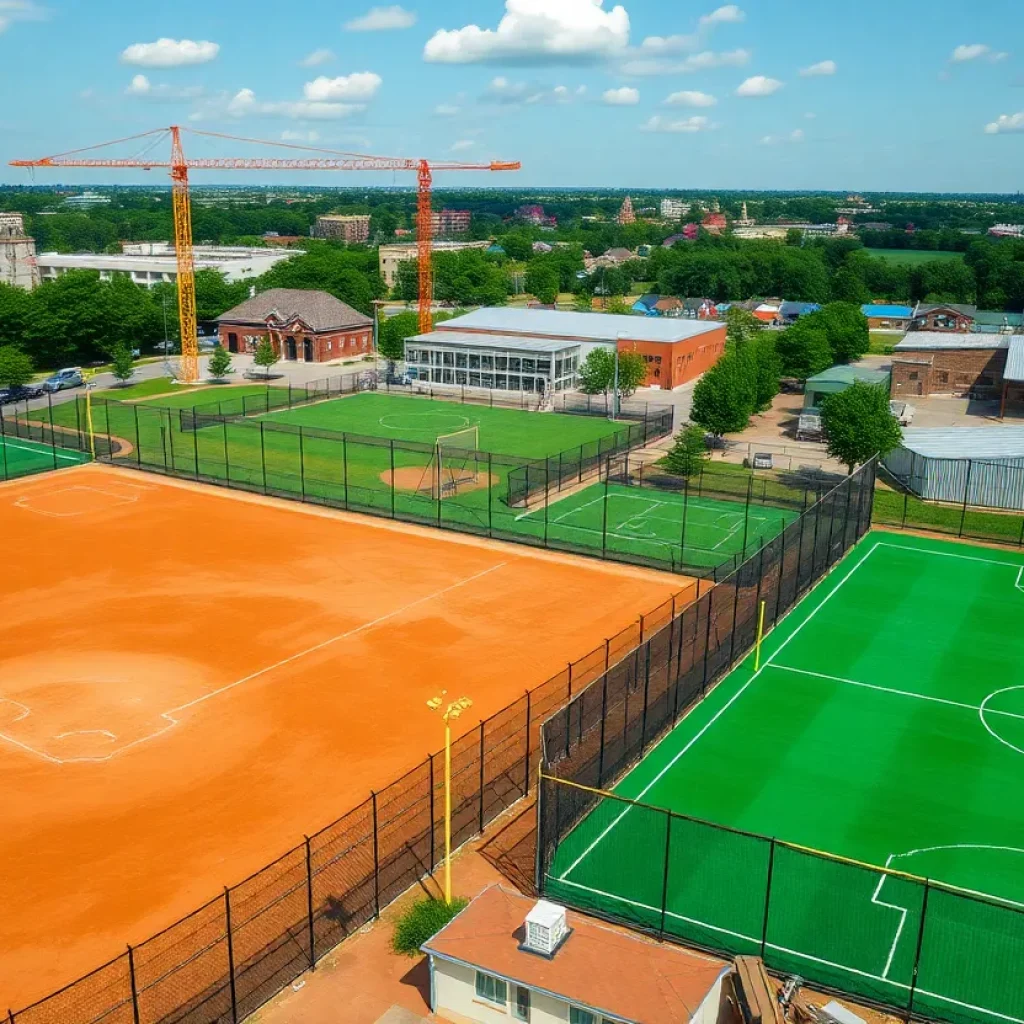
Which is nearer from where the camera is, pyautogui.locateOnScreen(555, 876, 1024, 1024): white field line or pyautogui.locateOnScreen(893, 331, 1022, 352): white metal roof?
pyautogui.locateOnScreen(555, 876, 1024, 1024): white field line

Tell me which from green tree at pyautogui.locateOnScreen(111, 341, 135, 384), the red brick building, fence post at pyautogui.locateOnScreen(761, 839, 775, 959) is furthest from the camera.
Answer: the red brick building

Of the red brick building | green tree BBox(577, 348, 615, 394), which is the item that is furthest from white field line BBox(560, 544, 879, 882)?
the red brick building

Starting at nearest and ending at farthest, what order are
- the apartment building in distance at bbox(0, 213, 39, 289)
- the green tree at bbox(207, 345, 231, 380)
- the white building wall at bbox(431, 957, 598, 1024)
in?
the white building wall at bbox(431, 957, 598, 1024), the green tree at bbox(207, 345, 231, 380), the apartment building in distance at bbox(0, 213, 39, 289)

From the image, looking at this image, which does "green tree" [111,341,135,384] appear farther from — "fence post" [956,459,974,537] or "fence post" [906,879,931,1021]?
"fence post" [906,879,931,1021]

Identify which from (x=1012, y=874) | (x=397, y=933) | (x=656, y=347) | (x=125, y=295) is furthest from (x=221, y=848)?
(x=125, y=295)

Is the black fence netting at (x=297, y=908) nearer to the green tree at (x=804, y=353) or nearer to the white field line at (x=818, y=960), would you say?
the white field line at (x=818, y=960)
